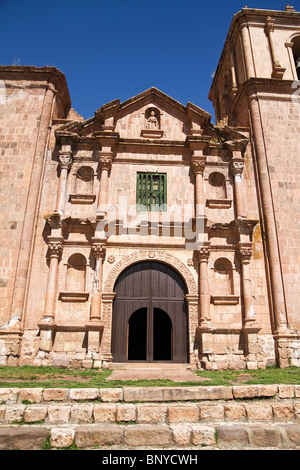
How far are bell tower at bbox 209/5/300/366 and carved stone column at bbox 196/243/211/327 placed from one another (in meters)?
2.39

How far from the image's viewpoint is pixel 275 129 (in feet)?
49.8

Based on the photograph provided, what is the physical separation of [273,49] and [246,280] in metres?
11.9

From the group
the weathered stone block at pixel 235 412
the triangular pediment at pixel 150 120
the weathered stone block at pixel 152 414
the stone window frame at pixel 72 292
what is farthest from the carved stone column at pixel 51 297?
the weathered stone block at pixel 235 412

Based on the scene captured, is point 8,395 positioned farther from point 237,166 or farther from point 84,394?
point 237,166

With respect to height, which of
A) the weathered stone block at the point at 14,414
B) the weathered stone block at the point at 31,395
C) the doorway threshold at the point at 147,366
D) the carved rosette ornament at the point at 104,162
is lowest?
the weathered stone block at the point at 14,414

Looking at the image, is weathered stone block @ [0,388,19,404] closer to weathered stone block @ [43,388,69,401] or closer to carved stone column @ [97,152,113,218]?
weathered stone block @ [43,388,69,401]

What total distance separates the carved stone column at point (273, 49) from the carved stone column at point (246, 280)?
8.66m

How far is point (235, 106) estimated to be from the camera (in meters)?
17.1

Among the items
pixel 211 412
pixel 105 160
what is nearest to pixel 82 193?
pixel 105 160

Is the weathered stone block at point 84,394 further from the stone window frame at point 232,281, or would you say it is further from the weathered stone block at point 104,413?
the stone window frame at point 232,281

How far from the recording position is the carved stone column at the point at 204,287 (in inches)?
485

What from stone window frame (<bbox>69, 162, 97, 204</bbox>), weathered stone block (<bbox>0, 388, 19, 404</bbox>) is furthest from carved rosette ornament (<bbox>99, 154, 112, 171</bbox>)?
weathered stone block (<bbox>0, 388, 19, 404</bbox>)
